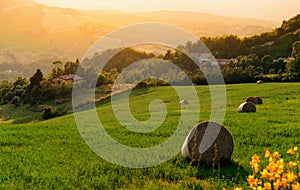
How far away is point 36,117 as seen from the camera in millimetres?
77312

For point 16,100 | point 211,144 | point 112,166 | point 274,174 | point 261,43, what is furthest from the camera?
point 261,43

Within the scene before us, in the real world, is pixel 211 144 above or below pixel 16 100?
above

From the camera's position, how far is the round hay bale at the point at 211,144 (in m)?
11.9

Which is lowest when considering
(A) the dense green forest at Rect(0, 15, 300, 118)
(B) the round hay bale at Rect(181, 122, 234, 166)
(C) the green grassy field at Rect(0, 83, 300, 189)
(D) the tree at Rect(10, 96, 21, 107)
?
(D) the tree at Rect(10, 96, 21, 107)

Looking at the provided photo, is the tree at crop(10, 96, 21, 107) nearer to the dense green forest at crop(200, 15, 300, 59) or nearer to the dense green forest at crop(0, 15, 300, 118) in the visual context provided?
the dense green forest at crop(0, 15, 300, 118)

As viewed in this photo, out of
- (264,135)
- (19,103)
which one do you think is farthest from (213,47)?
(264,135)

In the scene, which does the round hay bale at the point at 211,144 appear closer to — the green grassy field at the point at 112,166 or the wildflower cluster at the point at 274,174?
the green grassy field at the point at 112,166

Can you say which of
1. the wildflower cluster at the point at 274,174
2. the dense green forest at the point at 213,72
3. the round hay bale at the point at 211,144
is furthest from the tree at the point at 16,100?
the wildflower cluster at the point at 274,174

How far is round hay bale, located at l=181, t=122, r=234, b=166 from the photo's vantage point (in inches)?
467

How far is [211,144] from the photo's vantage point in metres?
11.8

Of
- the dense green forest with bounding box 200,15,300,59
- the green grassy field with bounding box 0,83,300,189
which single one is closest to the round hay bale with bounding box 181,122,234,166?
the green grassy field with bounding box 0,83,300,189

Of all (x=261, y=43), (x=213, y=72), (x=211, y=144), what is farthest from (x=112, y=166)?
(x=261, y=43)

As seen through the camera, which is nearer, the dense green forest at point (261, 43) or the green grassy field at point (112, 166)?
the green grassy field at point (112, 166)

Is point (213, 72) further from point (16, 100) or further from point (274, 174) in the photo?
point (274, 174)
